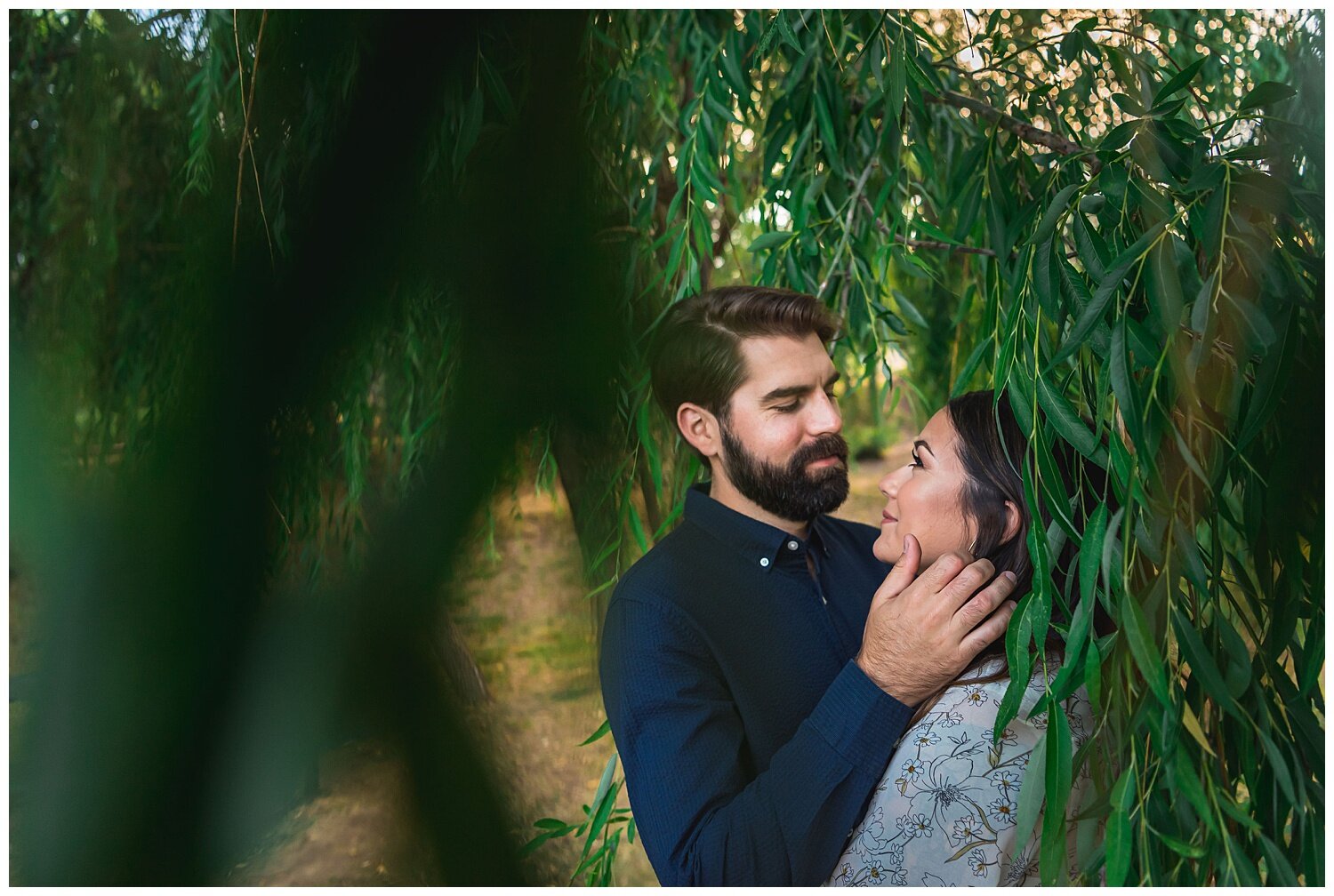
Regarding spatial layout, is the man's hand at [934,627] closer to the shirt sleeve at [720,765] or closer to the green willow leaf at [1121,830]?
the shirt sleeve at [720,765]

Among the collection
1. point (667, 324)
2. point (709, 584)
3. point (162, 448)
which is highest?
point (667, 324)

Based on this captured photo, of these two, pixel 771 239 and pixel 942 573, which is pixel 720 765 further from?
pixel 771 239

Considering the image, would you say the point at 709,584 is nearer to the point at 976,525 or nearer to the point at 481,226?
the point at 976,525

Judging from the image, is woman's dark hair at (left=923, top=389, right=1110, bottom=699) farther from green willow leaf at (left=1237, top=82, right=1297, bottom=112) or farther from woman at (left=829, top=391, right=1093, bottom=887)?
green willow leaf at (left=1237, top=82, right=1297, bottom=112)

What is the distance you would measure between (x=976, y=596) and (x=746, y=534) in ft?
0.70

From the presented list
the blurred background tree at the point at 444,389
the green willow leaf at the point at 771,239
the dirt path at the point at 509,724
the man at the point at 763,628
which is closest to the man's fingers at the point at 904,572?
the man at the point at 763,628

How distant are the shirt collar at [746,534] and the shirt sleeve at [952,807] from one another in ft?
0.65

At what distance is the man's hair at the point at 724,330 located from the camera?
2.74ft

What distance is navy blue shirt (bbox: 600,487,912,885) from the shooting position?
683 millimetres

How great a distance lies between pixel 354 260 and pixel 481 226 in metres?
0.07

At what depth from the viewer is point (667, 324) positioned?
0.80m

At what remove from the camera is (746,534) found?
0.84 meters

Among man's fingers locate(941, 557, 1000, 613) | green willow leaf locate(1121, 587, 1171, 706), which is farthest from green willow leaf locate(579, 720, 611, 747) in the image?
green willow leaf locate(1121, 587, 1171, 706)

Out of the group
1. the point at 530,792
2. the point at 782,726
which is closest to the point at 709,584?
the point at 782,726
